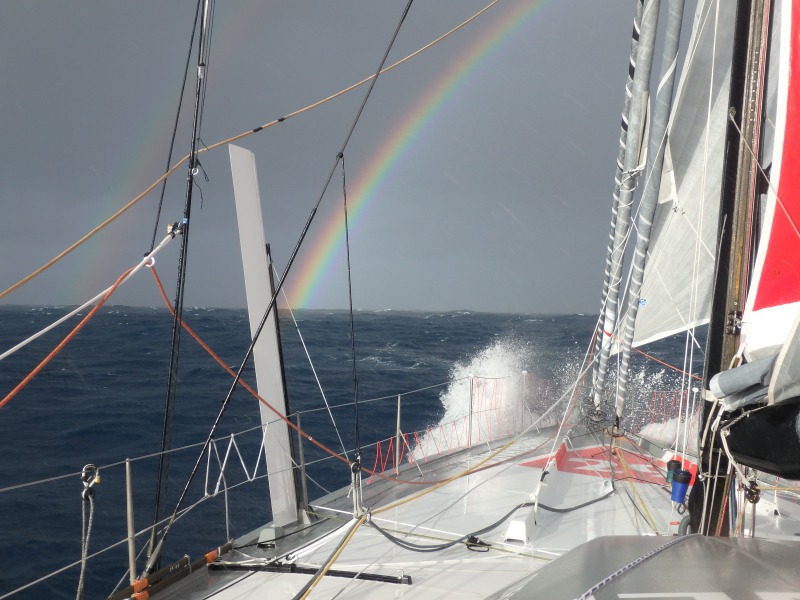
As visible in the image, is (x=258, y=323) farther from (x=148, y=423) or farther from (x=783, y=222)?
(x=148, y=423)

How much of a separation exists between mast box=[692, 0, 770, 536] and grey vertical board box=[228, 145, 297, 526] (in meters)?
3.65

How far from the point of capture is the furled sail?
7.61 metres

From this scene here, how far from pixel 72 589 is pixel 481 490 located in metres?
6.22

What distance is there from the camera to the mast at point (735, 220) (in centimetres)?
356

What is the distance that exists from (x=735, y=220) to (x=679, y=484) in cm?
169

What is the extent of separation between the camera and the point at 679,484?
3.82m

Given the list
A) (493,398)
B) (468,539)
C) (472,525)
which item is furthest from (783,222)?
(493,398)

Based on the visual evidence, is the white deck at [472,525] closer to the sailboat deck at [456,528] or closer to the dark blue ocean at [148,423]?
the sailboat deck at [456,528]

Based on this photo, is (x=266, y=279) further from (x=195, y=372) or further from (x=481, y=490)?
(x=195, y=372)

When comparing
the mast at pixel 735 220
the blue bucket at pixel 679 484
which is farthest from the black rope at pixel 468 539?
the mast at pixel 735 220

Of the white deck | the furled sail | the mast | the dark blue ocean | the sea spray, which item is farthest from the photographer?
the sea spray

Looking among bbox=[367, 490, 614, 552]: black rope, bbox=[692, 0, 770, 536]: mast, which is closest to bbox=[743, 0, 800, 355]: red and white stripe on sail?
bbox=[692, 0, 770, 536]: mast

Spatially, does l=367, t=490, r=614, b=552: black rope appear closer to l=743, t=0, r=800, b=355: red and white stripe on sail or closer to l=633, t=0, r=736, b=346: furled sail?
l=633, t=0, r=736, b=346: furled sail

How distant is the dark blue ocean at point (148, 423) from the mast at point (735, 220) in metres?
3.27
